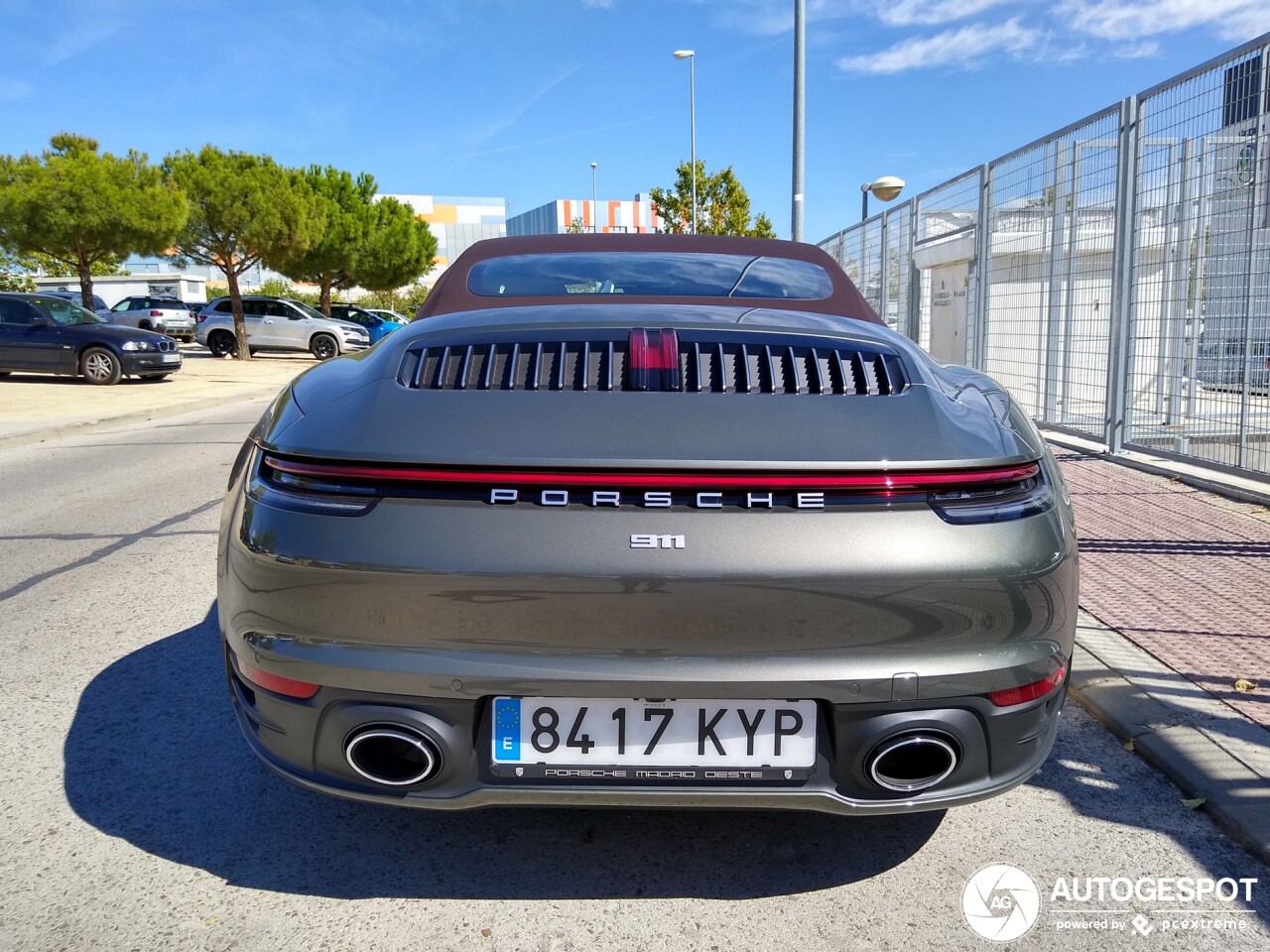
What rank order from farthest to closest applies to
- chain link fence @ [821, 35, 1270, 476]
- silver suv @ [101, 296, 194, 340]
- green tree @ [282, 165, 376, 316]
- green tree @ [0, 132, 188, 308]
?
green tree @ [282, 165, 376, 316] < silver suv @ [101, 296, 194, 340] < green tree @ [0, 132, 188, 308] < chain link fence @ [821, 35, 1270, 476]

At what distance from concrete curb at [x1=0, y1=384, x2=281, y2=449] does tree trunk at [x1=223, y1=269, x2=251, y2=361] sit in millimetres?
9108

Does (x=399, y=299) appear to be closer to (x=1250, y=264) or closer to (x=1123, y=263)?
(x=1123, y=263)

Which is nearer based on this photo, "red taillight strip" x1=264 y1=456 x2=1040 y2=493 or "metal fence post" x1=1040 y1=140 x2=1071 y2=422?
"red taillight strip" x1=264 y1=456 x2=1040 y2=493

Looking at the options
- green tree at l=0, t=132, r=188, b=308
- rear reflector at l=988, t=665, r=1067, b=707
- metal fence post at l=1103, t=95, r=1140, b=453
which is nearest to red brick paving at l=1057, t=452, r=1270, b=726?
metal fence post at l=1103, t=95, r=1140, b=453

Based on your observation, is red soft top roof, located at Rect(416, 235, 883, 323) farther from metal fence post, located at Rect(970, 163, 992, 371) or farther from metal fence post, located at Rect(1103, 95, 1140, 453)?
metal fence post, located at Rect(970, 163, 992, 371)

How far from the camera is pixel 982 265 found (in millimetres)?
9992

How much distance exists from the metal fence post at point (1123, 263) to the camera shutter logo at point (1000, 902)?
20.3 ft

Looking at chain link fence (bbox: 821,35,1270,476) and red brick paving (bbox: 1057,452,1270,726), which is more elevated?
chain link fence (bbox: 821,35,1270,476)

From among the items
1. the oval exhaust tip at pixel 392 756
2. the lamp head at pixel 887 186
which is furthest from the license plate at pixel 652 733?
A: the lamp head at pixel 887 186

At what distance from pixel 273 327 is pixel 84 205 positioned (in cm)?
728

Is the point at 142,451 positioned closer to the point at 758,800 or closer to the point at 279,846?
the point at 279,846

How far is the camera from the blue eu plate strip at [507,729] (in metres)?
1.86

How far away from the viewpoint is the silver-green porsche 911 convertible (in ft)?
5.89
